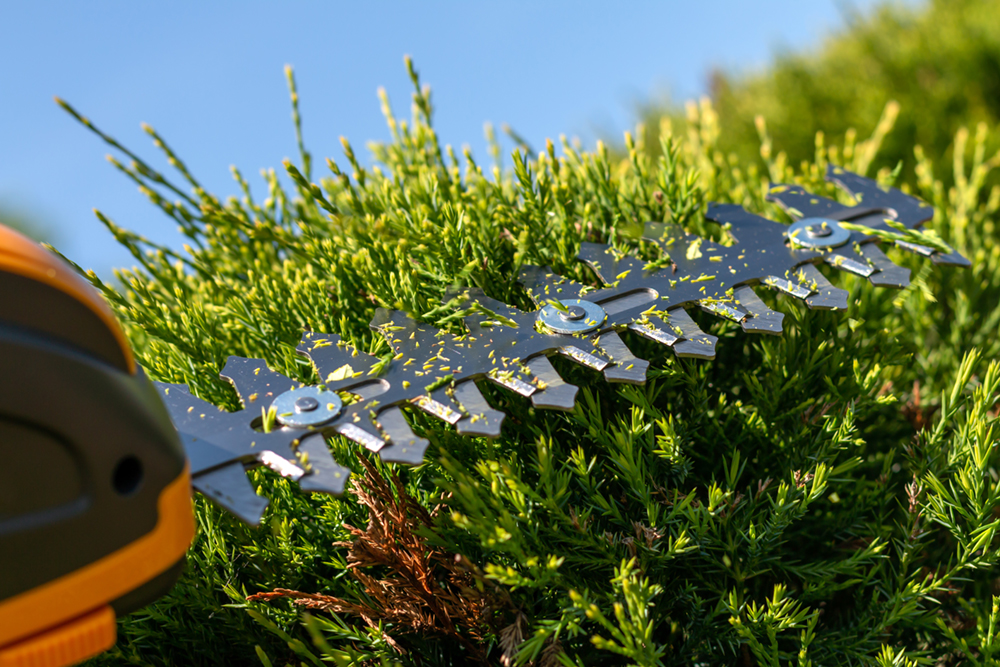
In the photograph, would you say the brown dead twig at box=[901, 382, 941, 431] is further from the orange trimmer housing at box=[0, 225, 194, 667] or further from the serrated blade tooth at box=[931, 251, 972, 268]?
the orange trimmer housing at box=[0, 225, 194, 667]

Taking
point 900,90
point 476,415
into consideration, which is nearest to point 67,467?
point 476,415

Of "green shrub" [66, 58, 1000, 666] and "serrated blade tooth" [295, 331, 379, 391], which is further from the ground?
"serrated blade tooth" [295, 331, 379, 391]

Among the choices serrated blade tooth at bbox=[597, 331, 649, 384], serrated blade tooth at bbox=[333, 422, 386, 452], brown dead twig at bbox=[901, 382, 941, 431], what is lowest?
brown dead twig at bbox=[901, 382, 941, 431]

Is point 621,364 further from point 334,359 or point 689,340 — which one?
point 334,359

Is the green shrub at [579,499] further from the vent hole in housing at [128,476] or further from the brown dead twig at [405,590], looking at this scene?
the vent hole in housing at [128,476]

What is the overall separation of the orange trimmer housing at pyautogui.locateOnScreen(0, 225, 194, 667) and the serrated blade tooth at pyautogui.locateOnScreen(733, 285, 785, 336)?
0.75m

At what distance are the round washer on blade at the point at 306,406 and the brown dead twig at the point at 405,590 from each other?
143mm

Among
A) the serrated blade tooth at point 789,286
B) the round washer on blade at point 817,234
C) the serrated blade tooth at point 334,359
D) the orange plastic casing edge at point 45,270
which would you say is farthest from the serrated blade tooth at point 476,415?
the round washer on blade at point 817,234

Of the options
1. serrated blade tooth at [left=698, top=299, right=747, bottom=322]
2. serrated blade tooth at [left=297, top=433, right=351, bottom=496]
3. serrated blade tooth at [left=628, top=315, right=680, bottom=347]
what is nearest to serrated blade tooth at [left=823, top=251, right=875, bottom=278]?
serrated blade tooth at [left=698, top=299, right=747, bottom=322]

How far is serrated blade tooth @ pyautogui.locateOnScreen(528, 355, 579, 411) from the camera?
0.79m

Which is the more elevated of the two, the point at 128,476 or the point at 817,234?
the point at 128,476

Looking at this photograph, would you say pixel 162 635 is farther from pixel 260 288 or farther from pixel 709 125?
pixel 709 125

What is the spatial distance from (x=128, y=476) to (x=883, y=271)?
1.09 meters

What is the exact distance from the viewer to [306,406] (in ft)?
2.60
